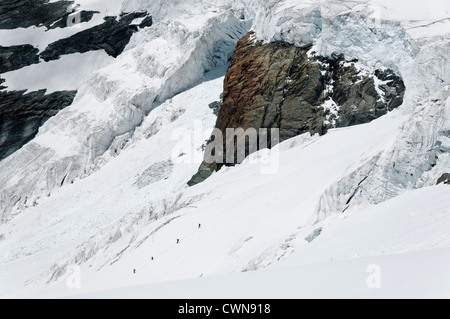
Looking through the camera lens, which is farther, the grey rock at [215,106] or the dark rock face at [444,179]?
the grey rock at [215,106]

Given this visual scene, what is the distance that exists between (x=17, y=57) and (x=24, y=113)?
10502 millimetres

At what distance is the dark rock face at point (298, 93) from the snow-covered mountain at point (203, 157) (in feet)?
0.53

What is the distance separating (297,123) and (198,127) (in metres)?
13.7

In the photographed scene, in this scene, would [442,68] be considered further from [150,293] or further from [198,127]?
[150,293]

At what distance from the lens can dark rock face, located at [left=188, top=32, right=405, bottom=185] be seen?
45.2 m

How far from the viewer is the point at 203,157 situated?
52938 millimetres

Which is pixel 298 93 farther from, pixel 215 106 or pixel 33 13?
pixel 33 13

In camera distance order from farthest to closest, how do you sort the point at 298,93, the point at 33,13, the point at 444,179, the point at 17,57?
the point at 33,13 < the point at 17,57 < the point at 298,93 < the point at 444,179

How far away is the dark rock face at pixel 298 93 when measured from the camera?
45.2 meters

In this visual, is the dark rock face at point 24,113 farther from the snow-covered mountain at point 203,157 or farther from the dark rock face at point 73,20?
the dark rock face at point 73,20

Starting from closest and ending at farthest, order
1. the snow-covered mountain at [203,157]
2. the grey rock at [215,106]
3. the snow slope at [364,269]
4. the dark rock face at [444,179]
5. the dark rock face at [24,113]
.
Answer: the snow slope at [364,269] → the snow-covered mountain at [203,157] → the dark rock face at [444,179] → the grey rock at [215,106] → the dark rock face at [24,113]

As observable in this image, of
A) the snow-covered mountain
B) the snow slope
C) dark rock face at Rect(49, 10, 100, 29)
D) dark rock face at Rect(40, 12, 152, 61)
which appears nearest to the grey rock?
the snow-covered mountain

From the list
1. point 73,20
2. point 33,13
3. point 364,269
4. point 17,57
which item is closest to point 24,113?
point 17,57

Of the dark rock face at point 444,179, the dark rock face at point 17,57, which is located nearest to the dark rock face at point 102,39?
the dark rock face at point 17,57
